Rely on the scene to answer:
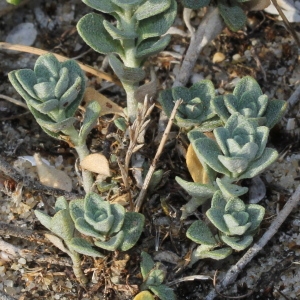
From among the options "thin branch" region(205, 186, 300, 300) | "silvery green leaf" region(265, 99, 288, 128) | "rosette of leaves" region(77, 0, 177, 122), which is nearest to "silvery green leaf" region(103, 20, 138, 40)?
"rosette of leaves" region(77, 0, 177, 122)

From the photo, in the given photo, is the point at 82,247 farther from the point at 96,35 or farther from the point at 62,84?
the point at 96,35

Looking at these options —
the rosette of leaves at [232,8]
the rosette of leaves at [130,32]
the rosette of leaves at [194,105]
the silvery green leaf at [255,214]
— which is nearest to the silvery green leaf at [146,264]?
the silvery green leaf at [255,214]

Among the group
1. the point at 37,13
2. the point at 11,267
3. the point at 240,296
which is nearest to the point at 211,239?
the point at 240,296

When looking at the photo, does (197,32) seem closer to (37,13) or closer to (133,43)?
(133,43)

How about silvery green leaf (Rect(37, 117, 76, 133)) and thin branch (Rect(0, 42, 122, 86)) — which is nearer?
silvery green leaf (Rect(37, 117, 76, 133))

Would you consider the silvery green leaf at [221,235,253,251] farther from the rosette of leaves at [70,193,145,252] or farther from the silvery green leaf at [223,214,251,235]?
the rosette of leaves at [70,193,145,252]

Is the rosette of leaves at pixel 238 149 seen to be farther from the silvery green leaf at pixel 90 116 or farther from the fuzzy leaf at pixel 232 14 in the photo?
the fuzzy leaf at pixel 232 14
